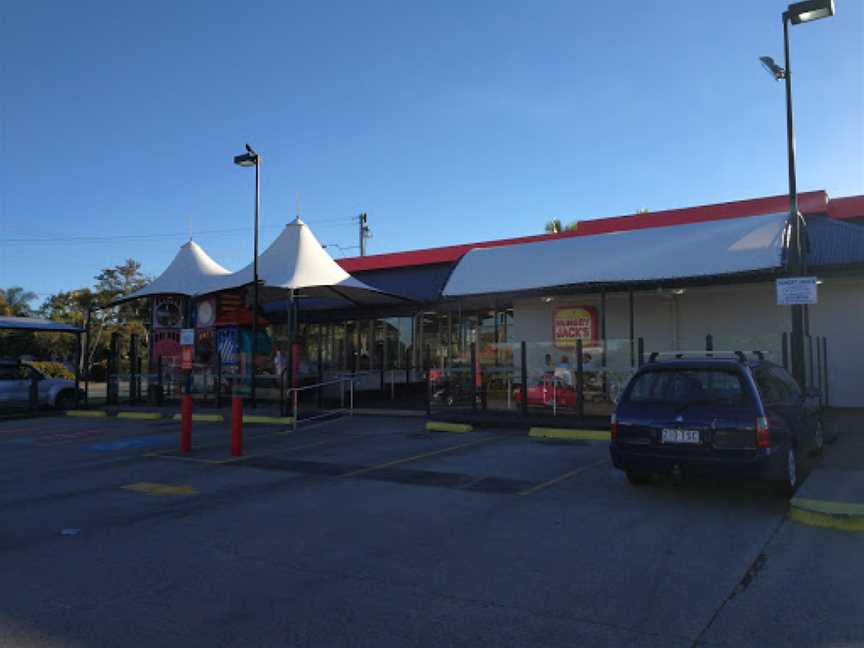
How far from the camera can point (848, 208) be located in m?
20.7

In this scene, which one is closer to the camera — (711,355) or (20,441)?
(711,355)

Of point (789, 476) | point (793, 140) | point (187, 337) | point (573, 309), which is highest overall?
point (793, 140)

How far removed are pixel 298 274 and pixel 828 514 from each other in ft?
54.2

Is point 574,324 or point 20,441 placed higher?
point 574,324

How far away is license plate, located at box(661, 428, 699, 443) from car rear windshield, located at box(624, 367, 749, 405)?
382 mm

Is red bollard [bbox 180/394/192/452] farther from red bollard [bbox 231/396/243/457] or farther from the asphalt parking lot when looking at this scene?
the asphalt parking lot

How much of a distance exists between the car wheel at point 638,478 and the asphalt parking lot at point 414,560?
218 millimetres

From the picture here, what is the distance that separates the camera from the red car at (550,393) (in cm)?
1454

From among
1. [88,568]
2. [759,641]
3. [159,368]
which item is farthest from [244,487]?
[159,368]

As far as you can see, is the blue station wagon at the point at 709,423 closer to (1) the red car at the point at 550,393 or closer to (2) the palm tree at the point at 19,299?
(1) the red car at the point at 550,393

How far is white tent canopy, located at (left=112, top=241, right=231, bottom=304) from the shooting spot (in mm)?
23828

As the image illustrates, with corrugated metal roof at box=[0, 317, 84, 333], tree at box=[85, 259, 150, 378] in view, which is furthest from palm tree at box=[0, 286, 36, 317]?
corrugated metal roof at box=[0, 317, 84, 333]

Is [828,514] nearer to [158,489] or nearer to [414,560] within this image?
[414,560]

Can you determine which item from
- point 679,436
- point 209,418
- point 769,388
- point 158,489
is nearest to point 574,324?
point 209,418
